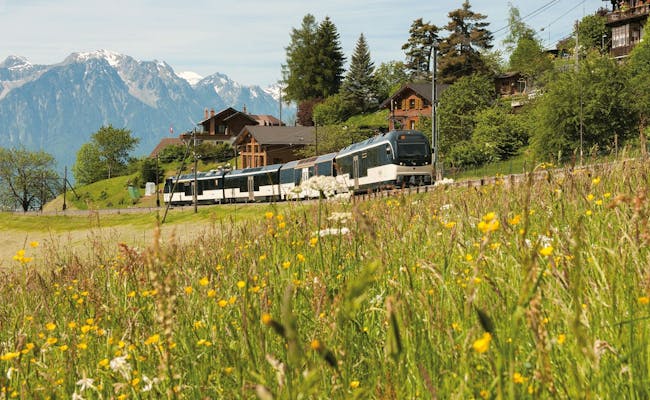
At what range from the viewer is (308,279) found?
153 inches

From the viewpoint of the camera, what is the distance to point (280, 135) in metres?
94.4

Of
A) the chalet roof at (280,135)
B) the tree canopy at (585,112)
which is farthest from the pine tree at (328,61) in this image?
the tree canopy at (585,112)

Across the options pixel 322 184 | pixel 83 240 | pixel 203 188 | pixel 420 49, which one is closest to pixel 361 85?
pixel 420 49

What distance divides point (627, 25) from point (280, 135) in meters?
50.5

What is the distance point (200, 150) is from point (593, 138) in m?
78.0

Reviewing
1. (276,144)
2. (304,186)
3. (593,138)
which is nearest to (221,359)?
(304,186)

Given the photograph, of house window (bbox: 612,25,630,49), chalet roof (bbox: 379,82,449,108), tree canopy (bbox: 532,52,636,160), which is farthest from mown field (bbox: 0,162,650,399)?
house window (bbox: 612,25,630,49)

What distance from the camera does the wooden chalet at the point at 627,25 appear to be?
265 feet

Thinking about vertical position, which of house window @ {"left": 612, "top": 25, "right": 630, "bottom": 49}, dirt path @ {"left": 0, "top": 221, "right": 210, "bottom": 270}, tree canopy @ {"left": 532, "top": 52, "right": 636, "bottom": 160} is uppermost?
house window @ {"left": 612, "top": 25, "right": 630, "bottom": 49}

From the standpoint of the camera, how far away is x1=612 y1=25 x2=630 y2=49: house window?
272 ft

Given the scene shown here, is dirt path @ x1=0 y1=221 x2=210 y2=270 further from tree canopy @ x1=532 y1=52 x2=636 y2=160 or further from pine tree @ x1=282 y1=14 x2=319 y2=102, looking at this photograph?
pine tree @ x1=282 y1=14 x2=319 y2=102

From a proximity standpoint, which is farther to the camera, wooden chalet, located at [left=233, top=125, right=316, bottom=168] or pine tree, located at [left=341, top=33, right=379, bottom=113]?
pine tree, located at [left=341, top=33, right=379, bottom=113]

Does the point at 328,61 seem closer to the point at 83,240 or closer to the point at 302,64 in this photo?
the point at 302,64

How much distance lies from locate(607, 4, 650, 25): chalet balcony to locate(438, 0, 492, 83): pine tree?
1678 centimetres
